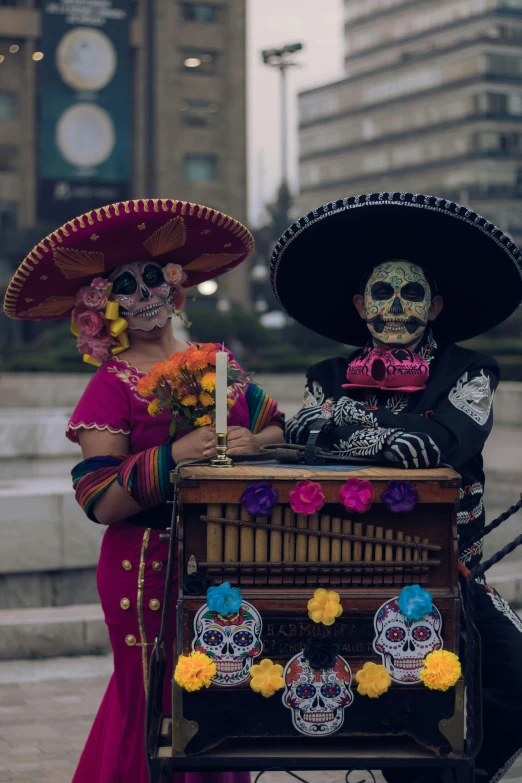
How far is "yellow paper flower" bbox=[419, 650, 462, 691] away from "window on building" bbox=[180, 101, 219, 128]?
5798 centimetres

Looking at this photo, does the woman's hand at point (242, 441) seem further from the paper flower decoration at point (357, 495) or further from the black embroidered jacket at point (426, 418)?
the paper flower decoration at point (357, 495)

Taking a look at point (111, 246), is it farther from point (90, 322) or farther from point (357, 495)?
point (357, 495)

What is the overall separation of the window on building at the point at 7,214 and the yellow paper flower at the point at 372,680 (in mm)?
53772

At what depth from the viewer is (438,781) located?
355 cm

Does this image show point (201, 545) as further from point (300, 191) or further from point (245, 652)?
point (300, 191)

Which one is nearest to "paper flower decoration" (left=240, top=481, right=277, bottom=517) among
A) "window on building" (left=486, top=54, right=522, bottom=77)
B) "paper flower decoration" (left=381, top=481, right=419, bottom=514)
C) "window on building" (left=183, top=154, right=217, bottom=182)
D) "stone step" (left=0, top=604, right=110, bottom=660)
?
"paper flower decoration" (left=381, top=481, right=419, bottom=514)

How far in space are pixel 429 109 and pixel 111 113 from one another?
107 feet

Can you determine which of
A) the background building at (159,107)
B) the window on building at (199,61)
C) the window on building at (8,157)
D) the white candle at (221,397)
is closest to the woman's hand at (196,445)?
the white candle at (221,397)

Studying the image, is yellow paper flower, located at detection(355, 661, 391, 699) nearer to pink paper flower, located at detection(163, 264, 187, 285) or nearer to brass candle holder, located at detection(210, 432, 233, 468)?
brass candle holder, located at detection(210, 432, 233, 468)

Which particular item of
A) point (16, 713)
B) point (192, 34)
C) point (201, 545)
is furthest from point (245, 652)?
point (192, 34)

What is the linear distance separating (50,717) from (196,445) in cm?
264

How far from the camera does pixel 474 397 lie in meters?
3.33

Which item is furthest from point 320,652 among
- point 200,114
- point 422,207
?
point 200,114

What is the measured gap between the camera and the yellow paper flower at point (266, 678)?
280 cm
